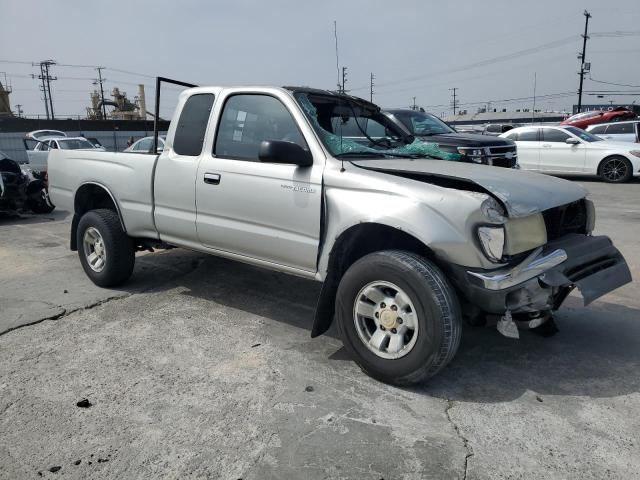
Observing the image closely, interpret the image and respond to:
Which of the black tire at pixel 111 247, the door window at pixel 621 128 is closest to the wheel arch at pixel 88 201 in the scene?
the black tire at pixel 111 247

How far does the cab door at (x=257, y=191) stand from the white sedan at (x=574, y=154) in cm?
1269

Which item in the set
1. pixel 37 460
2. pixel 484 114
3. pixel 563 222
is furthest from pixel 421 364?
pixel 484 114

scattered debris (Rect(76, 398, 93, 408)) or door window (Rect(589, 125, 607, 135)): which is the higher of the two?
door window (Rect(589, 125, 607, 135))

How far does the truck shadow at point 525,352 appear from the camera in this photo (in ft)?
10.6

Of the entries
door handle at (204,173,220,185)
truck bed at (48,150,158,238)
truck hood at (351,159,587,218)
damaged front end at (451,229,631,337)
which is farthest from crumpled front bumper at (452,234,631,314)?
truck bed at (48,150,158,238)

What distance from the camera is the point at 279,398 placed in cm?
311

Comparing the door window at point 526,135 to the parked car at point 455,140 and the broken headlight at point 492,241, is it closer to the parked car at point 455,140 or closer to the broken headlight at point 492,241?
the parked car at point 455,140

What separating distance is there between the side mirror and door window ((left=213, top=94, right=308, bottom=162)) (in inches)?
9.9

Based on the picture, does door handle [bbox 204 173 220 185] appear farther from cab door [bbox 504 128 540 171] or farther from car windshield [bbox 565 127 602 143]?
car windshield [bbox 565 127 602 143]

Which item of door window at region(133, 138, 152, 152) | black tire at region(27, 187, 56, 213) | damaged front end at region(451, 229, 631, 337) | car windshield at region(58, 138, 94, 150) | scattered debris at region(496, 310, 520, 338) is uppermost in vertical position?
door window at region(133, 138, 152, 152)

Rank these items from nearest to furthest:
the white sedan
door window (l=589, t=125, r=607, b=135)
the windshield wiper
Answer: the windshield wiper → the white sedan → door window (l=589, t=125, r=607, b=135)

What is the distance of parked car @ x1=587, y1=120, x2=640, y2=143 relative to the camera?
16.9 metres

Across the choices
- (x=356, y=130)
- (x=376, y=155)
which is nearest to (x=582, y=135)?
(x=356, y=130)

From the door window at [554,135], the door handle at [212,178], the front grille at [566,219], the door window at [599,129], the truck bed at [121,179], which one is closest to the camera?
the front grille at [566,219]
